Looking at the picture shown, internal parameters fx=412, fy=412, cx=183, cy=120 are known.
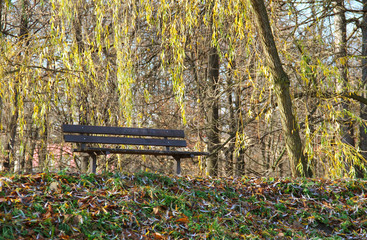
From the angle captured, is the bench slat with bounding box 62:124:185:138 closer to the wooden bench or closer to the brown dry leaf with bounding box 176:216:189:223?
the wooden bench

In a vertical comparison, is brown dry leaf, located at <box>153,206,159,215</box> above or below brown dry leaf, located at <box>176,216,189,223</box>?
above

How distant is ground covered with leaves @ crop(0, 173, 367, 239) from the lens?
10.1ft

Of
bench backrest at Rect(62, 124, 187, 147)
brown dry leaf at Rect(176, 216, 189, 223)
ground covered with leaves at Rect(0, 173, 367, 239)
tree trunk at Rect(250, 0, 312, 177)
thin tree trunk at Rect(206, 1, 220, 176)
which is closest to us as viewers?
ground covered with leaves at Rect(0, 173, 367, 239)

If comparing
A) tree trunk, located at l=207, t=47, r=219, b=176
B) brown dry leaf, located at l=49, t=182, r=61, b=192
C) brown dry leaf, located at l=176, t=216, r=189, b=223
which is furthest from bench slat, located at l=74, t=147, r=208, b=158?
tree trunk, located at l=207, t=47, r=219, b=176

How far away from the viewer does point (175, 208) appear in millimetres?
3656

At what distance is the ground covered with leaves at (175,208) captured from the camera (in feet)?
10.1

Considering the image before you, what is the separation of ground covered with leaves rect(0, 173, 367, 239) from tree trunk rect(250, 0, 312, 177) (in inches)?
25.9

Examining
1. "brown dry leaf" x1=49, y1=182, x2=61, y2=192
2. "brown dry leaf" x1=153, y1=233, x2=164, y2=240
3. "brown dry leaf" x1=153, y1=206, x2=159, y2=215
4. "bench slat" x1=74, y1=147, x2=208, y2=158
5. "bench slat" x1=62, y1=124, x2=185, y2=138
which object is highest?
"bench slat" x1=62, y1=124, x2=185, y2=138

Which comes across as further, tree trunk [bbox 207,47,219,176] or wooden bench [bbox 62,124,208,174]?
tree trunk [bbox 207,47,219,176]

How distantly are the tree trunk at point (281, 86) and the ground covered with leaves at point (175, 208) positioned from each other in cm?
66

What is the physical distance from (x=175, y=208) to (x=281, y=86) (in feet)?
7.55

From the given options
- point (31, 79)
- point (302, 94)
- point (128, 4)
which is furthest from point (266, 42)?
point (31, 79)

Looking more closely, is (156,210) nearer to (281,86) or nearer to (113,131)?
(113,131)

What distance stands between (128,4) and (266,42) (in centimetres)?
173
